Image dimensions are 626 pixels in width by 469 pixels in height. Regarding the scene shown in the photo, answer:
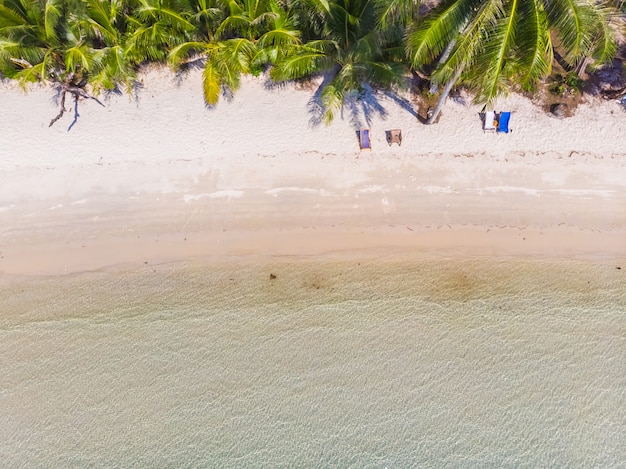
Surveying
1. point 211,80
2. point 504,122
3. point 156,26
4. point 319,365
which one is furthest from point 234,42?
point 319,365

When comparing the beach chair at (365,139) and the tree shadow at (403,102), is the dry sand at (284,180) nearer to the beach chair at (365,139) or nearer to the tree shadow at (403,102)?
the tree shadow at (403,102)

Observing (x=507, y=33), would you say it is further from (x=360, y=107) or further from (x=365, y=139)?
(x=360, y=107)

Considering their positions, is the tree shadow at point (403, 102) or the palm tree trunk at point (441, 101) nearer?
the palm tree trunk at point (441, 101)

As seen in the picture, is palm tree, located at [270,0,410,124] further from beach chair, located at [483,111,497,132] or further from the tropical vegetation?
beach chair, located at [483,111,497,132]

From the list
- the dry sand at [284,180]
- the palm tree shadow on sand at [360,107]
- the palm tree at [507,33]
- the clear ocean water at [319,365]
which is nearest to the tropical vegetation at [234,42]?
the palm tree at [507,33]

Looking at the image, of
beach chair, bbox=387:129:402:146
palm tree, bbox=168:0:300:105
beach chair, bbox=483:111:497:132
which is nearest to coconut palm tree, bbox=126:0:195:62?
palm tree, bbox=168:0:300:105

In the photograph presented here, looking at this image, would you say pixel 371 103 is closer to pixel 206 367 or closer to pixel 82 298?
pixel 206 367
